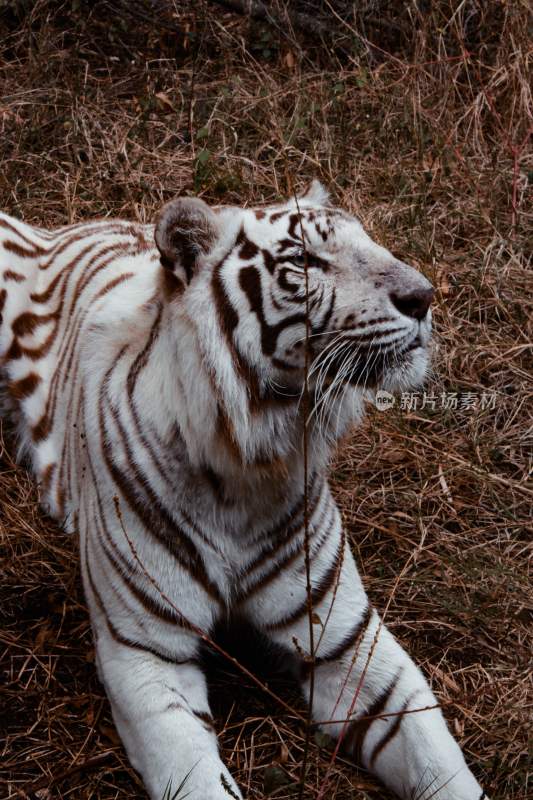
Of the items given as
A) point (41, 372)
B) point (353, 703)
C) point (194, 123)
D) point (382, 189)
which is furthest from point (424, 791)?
point (194, 123)

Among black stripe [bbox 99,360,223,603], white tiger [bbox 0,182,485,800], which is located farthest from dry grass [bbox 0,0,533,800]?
black stripe [bbox 99,360,223,603]

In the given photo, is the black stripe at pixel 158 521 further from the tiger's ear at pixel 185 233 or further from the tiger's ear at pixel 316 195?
the tiger's ear at pixel 316 195

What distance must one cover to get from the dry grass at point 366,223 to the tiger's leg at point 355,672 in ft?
0.30

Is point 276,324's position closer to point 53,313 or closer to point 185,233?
point 185,233

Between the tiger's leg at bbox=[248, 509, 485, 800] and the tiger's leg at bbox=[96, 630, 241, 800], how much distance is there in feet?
0.85

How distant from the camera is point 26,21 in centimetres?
506

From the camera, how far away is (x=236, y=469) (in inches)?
92.3

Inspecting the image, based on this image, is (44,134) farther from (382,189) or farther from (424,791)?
(424,791)

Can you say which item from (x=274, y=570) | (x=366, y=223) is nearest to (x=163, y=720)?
(x=274, y=570)

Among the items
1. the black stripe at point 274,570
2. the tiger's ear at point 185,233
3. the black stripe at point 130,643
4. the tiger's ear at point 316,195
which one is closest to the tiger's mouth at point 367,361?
the tiger's ear at point 185,233

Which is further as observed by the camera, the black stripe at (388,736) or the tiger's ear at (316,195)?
the tiger's ear at (316,195)

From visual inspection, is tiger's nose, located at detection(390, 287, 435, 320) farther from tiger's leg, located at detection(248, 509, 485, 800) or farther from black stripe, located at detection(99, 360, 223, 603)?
black stripe, located at detection(99, 360, 223, 603)

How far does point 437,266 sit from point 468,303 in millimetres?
211

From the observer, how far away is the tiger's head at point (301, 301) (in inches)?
87.2
